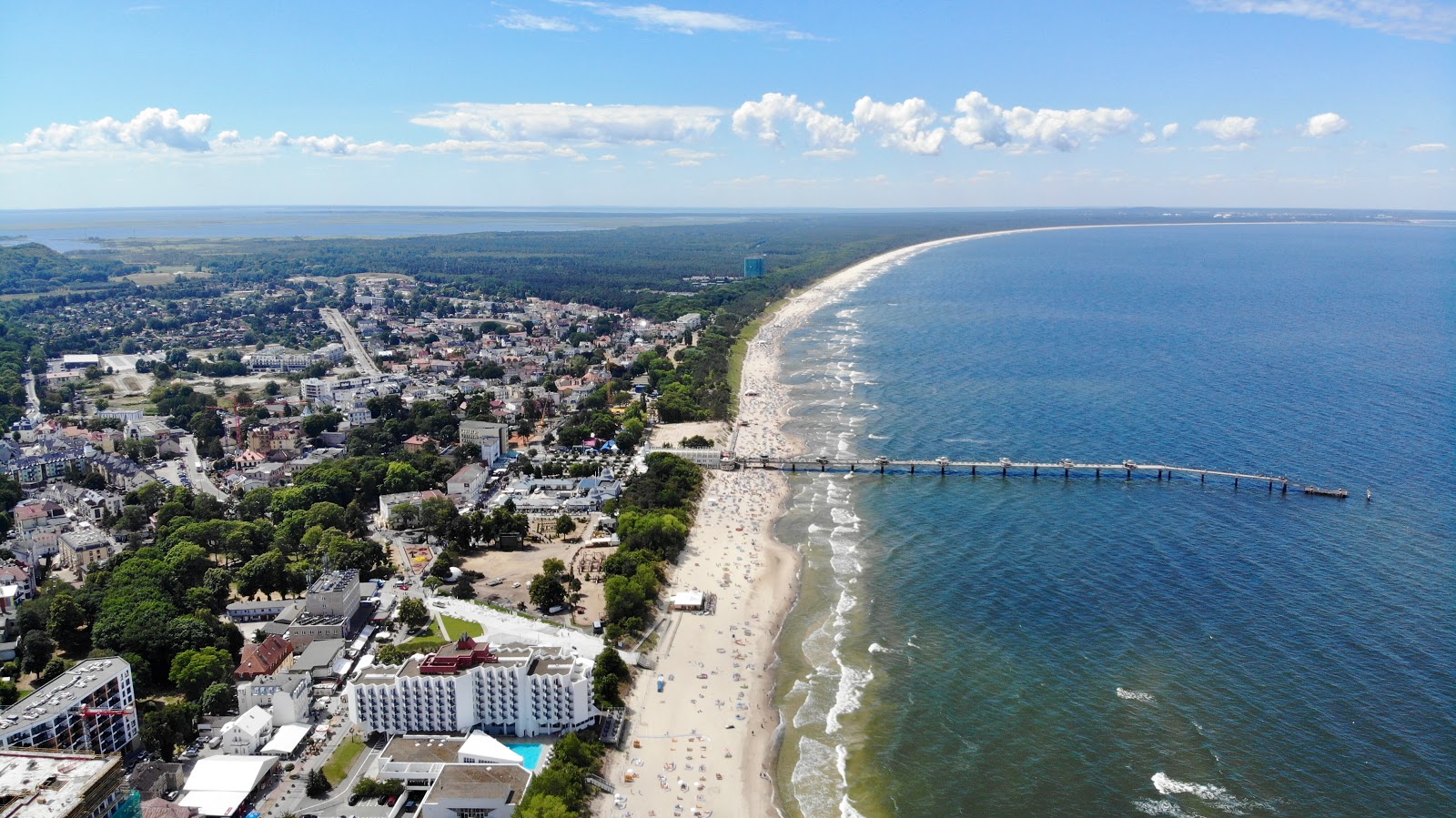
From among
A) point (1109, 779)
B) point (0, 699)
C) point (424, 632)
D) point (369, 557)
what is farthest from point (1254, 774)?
point (0, 699)

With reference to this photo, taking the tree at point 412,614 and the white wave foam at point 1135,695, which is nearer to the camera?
the white wave foam at point 1135,695

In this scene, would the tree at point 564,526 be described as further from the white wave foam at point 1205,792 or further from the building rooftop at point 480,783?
the white wave foam at point 1205,792

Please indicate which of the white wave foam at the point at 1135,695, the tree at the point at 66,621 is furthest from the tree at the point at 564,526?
the white wave foam at the point at 1135,695

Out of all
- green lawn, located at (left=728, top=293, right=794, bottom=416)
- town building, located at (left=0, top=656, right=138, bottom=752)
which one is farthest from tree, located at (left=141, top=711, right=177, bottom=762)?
green lawn, located at (left=728, top=293, right=794, bottom=416)

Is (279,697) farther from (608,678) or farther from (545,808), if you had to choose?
(545,808)

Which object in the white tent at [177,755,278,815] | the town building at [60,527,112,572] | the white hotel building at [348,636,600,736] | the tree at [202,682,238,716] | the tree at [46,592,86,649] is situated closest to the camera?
the white tent at [177,755,278,815]

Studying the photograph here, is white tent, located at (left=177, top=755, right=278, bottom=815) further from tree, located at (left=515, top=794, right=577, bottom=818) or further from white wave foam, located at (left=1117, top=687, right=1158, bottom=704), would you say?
white wave foam, located at (left=1117, top=687, right=1158, bottom=704)
